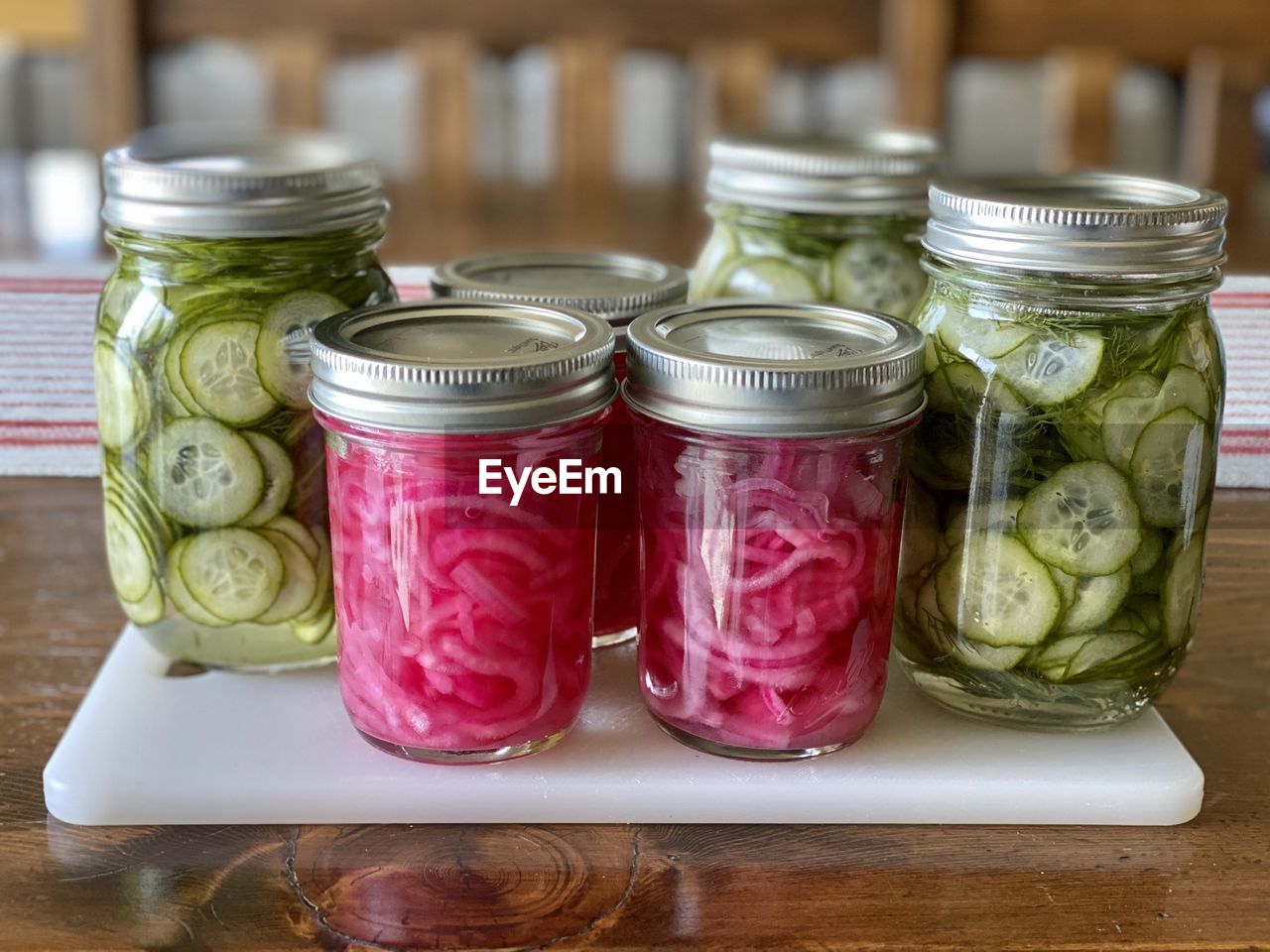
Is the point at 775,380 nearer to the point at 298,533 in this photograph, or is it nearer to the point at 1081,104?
the point at 298,533

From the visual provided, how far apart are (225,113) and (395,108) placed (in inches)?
10.6

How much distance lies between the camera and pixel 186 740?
27.6 inches

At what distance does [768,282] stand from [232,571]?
345 mm

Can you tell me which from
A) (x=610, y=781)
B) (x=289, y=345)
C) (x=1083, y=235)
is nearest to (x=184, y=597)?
(x=289, y=345)

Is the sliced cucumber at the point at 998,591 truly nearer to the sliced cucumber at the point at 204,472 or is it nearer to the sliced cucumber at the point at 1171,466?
the sliced cucumber at the point at 1171,466

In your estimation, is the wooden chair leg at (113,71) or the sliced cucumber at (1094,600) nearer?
the sliced cucumber at (1094,600)

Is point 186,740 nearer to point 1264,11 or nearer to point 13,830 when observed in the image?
point 13,830

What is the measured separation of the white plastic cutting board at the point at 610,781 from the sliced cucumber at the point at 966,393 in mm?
168

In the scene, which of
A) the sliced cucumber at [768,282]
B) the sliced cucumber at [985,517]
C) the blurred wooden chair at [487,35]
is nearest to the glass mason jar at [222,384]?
the sliced cucumber at [768,282]

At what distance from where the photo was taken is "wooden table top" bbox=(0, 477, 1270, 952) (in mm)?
583

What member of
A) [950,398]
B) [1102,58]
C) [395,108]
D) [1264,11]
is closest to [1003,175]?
[950,398]

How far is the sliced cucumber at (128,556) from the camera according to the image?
745 mm

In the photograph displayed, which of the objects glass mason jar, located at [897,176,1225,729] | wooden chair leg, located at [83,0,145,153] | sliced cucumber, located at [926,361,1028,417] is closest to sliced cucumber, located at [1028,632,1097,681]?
glass mason jar, located at [897,176,1225,729]

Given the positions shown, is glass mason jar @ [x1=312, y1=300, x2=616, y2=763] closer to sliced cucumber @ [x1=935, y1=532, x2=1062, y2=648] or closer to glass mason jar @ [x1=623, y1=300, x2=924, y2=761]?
glass mason jar @ [x1=623, y1=300, x2=924, y2=761]
